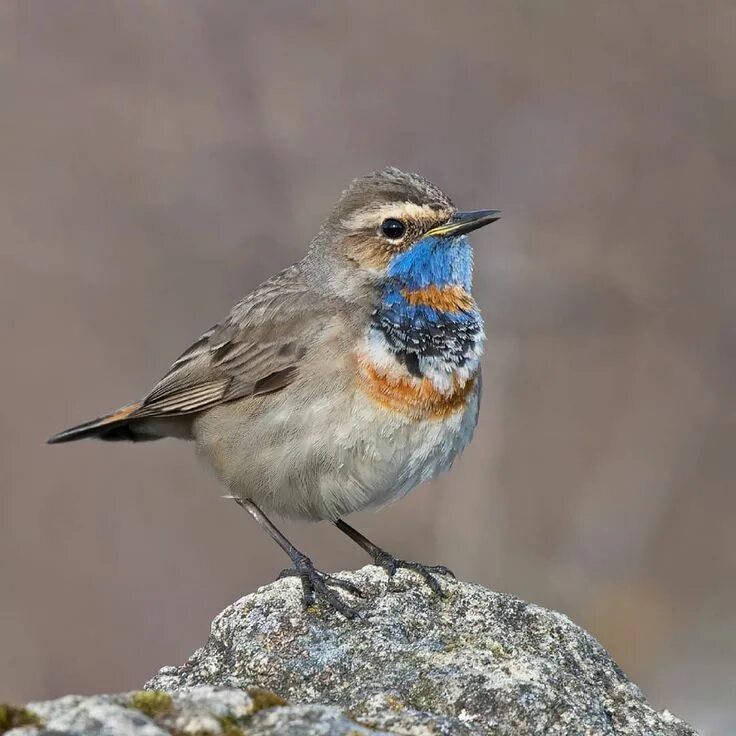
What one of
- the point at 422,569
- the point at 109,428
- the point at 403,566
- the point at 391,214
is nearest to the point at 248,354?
the point at 391,214

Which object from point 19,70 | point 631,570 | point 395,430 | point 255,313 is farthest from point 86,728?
point 19,70

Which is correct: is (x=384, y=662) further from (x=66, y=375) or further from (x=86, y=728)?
(x=66, y=375)

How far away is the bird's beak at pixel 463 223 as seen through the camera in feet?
19.3

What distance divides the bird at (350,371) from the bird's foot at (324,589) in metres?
0.18

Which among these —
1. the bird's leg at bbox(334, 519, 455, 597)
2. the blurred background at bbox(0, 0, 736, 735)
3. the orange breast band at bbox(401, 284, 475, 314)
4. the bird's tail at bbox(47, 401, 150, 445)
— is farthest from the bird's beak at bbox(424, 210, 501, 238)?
the blurred background at bbox(0, 0, 736, 735)

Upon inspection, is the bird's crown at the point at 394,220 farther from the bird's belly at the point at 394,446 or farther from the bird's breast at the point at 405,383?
the bird's belly at the point at 394,446

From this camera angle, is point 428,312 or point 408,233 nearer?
point 428,312

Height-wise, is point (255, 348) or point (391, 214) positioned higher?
point (391, 214)

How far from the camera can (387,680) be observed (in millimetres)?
3598

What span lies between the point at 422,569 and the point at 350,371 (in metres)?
1.03

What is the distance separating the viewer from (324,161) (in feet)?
31.0

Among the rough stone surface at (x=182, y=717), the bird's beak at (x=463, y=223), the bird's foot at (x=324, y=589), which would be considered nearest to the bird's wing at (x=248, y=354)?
the bird's beak at (x=463, y=223)

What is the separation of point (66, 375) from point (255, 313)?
3.85 metres

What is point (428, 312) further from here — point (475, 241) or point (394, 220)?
point (475, 241)
